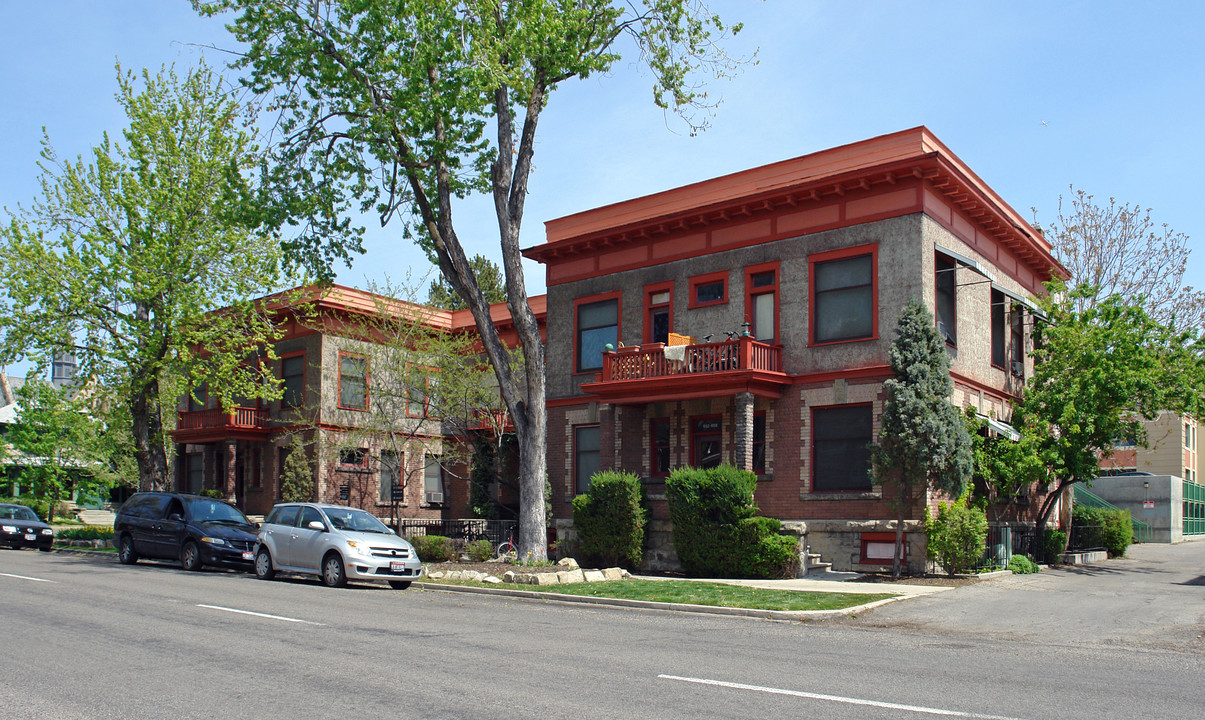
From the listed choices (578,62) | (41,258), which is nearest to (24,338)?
(41,258)

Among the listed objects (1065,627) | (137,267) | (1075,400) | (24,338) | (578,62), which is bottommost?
(1065,627)

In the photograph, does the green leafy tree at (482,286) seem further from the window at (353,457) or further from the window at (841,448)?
the window at (841,448)

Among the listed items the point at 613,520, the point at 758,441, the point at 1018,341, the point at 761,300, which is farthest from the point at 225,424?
the point at 1018,341

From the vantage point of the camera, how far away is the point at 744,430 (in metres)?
23.6

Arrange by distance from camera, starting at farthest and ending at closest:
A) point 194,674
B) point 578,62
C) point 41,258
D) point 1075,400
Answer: point 41,258 < point 1075,400 < point 578,62 < point 194,674

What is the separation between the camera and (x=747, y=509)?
22359 millimetres

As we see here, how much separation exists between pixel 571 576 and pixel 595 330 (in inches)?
417

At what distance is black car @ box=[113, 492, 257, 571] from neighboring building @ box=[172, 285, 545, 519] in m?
9.48

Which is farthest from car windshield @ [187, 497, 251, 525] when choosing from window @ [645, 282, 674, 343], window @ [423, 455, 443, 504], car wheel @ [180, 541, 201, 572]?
window @ [423, 455, 443, 504]

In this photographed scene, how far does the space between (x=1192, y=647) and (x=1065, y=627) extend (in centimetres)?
204

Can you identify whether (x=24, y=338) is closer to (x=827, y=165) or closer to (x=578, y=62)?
(x=578, y=62)

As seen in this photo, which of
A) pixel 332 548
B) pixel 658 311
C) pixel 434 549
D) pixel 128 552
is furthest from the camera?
pixel 658 311

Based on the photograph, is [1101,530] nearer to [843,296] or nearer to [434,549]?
[843,296]

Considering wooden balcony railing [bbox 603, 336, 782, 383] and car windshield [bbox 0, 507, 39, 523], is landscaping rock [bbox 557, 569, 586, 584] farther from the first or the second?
car windshield [bbox 0, 507, 39, 523]
